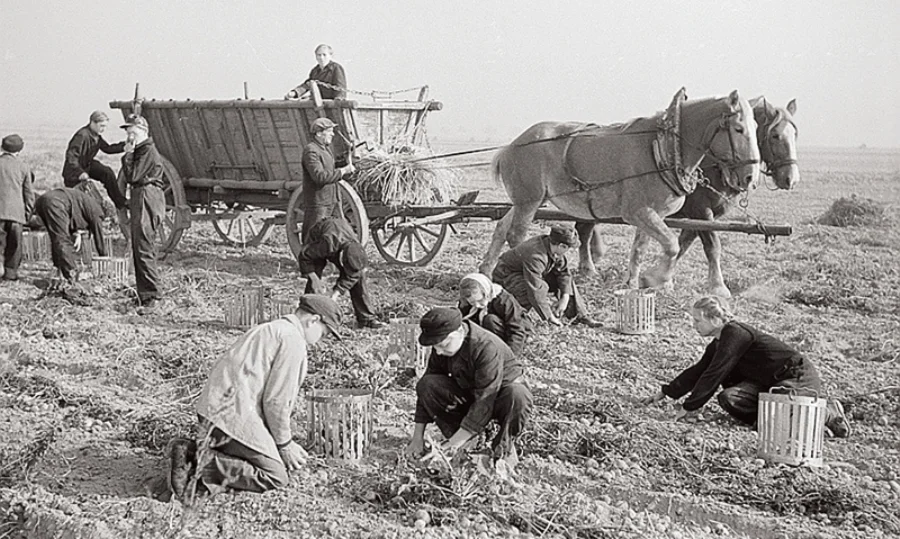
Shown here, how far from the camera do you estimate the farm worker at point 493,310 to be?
6102 millimetres

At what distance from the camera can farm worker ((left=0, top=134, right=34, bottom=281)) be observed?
10.6 metres

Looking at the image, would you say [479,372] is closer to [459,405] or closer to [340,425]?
[459,405]

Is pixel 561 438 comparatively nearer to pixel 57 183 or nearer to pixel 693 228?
pixel 693 228

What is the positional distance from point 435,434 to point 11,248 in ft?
23.7

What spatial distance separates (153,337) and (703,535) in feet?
17.6

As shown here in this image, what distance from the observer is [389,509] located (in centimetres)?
472

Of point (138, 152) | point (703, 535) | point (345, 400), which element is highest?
point (138, 152)

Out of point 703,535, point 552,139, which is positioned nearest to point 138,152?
point 552,139

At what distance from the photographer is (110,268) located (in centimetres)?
1043

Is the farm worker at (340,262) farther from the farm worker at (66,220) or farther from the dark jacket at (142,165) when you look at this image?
the farm worker at (66,220)

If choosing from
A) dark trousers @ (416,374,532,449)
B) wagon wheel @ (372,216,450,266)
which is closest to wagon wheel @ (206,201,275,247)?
wagon wheel @ (372,216,450,266)

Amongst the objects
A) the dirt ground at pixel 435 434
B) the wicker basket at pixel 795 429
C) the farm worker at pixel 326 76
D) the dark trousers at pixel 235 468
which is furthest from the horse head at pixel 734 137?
the dark trousers at pixel 235 468

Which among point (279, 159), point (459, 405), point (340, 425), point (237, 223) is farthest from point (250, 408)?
point (237, 223)

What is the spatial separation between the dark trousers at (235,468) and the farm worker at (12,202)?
6988 millimetres
